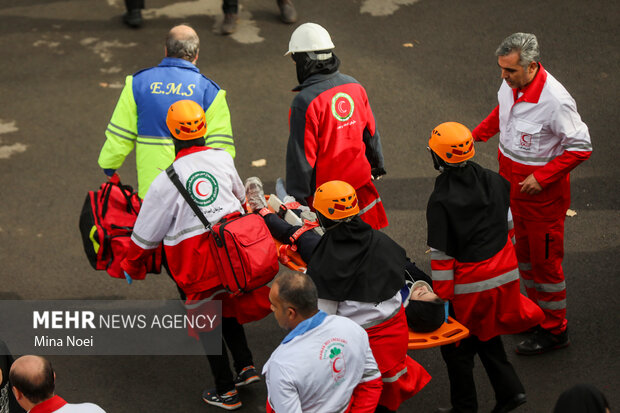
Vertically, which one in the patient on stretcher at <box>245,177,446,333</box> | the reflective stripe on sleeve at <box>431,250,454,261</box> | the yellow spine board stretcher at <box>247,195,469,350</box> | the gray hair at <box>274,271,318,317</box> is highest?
the gray hair at <box>274,271,318,317</box>

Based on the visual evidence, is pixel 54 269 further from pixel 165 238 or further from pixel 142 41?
pixel 142 41

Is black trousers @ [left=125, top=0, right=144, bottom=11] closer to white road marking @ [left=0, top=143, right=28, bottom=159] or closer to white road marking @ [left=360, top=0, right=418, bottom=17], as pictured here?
white road marking @ [left=0, top=143, right=28, bottom=159]

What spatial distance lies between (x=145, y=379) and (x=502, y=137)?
11.3 feet

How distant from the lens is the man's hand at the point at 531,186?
217 inches

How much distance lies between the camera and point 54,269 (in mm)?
7141

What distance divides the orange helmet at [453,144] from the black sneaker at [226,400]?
238cm

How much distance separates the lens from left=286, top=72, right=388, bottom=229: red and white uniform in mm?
5746

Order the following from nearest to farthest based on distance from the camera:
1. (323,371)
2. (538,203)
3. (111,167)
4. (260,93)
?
(323,371) < (538,203) < (111,167) < (260,93)

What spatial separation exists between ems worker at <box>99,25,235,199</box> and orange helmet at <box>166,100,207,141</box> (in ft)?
2.86

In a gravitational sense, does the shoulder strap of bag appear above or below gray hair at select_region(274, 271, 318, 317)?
below

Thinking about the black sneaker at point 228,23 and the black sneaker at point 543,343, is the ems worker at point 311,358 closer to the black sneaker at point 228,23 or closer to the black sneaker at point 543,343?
the black sneaker at point 543,343

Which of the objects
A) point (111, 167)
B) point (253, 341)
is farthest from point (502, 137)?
point (111, 167)

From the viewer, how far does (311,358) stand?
366cm

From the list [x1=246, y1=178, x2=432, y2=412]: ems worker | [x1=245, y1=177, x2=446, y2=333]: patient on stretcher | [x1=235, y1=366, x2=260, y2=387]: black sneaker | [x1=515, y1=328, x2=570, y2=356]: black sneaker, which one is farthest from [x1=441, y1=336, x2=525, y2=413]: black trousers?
[x1=235, y1=366, x2=260, y2=387]: black sneaker
